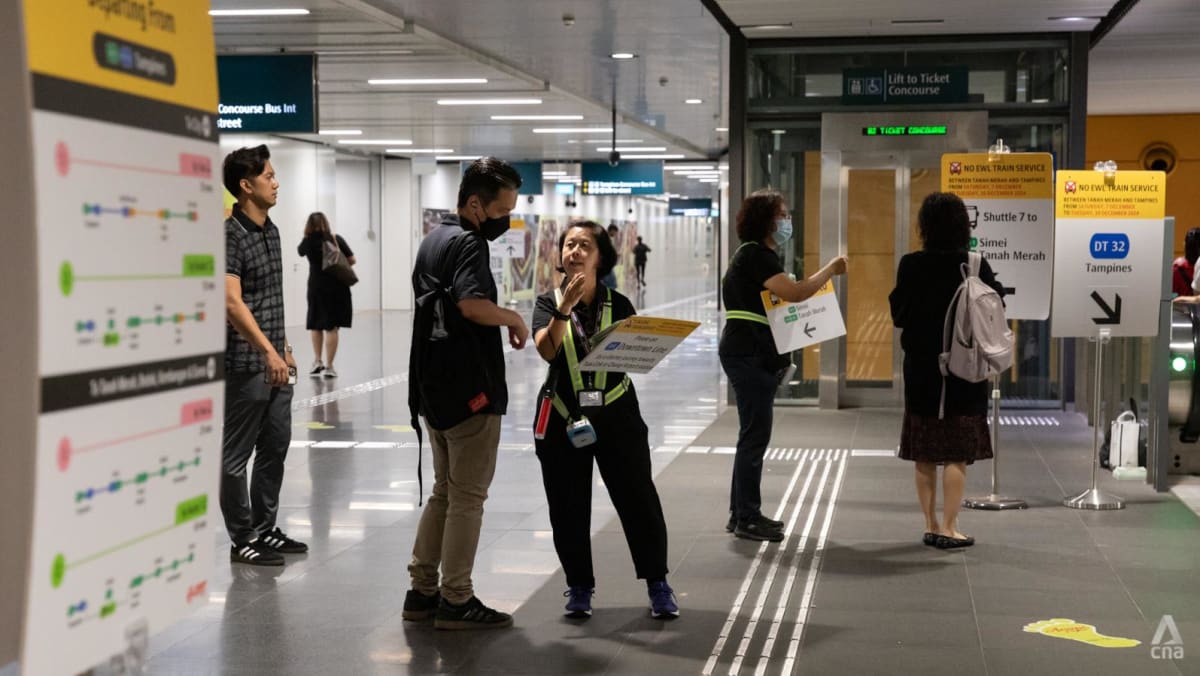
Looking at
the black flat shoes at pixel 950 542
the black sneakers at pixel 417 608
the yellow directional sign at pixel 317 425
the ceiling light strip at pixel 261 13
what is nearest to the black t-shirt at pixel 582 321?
the black sneakers at pixel 417 608

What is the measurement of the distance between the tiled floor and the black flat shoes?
56 mm

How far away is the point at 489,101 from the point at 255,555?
13174 millimetres

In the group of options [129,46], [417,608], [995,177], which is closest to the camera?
[129,46]

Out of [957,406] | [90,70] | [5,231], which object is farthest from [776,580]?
[90,70]

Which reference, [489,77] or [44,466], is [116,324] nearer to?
[44,466]

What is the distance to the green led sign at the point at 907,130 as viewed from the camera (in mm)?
11836

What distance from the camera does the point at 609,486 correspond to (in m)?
5.11

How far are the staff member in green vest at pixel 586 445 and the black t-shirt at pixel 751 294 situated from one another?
56.6 inches

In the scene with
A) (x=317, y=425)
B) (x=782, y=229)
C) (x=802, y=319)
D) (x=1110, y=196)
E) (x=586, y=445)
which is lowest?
(x=317, y=425)

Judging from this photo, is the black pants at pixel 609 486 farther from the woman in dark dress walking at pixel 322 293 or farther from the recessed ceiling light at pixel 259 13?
the woman in dark dress walking at pixel 322 293

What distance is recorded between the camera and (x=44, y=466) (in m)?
1.69

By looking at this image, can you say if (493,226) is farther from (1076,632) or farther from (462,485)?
(1076,632)

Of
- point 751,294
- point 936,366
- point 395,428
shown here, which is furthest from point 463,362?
point 395,428

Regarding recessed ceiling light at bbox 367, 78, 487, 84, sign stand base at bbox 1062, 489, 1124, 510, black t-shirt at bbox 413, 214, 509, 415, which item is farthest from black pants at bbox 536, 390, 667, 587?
recessed ceiling light at bbox 367, 78, 487, 84
